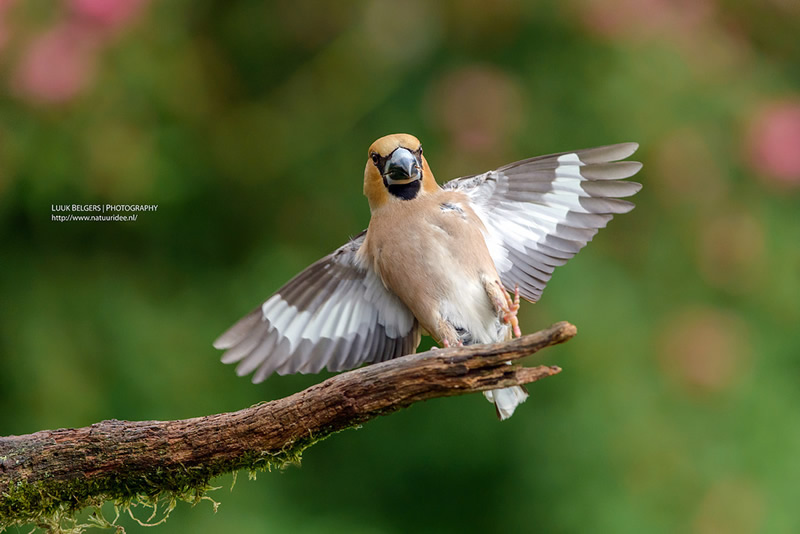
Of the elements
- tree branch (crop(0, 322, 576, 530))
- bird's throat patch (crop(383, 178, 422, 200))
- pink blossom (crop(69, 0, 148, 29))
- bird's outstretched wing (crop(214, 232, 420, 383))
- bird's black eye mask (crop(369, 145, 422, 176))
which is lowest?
tree branch (crop(0, 322, 576, 530))

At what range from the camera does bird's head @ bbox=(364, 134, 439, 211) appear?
152 inches

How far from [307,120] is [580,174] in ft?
8.57

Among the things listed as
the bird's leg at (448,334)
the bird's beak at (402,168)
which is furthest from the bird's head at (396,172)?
the bird's leg at (448,334)

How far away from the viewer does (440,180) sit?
18.2ft

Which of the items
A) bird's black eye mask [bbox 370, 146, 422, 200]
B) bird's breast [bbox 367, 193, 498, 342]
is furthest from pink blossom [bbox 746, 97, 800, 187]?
bird's black eye mask [bbox 370, 146, 422, 200]

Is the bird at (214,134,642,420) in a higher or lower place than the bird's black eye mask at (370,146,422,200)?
lower

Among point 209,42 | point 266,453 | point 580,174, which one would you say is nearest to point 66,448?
point 266,453

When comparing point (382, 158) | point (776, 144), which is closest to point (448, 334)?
point (382, 158)

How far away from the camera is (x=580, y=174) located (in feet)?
13.5

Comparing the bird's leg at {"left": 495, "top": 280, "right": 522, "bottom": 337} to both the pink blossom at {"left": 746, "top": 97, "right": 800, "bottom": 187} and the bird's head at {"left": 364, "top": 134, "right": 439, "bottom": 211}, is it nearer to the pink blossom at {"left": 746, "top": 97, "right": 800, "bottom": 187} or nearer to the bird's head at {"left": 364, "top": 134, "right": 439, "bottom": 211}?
the bird's head at {"left": 364, "top": 134, "right": 439, "bottom": 211}

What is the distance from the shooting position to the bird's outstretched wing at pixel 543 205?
4094 millimetres

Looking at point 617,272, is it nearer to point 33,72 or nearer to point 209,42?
point 209,42

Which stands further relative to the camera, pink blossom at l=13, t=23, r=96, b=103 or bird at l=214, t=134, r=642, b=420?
pink blossom at l=13, t=23, r=96, b=103

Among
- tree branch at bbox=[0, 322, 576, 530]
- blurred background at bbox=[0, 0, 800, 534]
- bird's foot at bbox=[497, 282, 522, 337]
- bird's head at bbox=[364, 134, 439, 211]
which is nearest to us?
tree branch at bbox=[0, 322, 576, 530]
